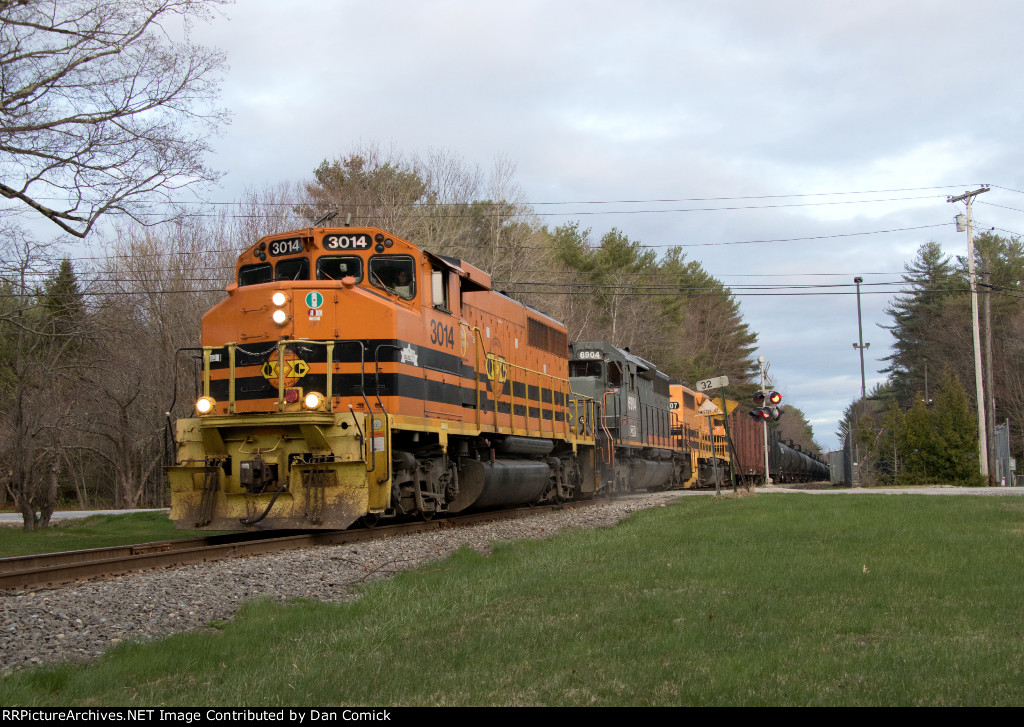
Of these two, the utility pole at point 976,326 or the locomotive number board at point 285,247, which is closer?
the locomotive number board at point 285,247

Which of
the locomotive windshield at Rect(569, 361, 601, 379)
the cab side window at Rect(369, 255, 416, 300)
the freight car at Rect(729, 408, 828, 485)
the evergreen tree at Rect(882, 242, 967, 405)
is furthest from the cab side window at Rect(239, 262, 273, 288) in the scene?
the evergreen tree at Rect(882, 242, 967, 405)

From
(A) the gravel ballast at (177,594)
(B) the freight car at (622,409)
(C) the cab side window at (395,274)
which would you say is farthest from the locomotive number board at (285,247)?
(B) the freight car at (622,409)

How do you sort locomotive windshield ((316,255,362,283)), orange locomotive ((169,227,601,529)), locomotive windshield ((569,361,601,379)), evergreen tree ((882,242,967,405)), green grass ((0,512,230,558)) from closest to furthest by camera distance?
orange locomotive ((169,227,601,529))
locomotive windshield ((316,255,362,283))
green grass ((0,512,230,558))
locomotive windshield ((569,361,601,379))
evergreen tree ((882,242,967,405))

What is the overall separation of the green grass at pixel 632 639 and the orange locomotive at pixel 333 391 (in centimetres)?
259

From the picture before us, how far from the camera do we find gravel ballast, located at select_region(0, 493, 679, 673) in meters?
6.20

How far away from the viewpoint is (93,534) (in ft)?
57.6

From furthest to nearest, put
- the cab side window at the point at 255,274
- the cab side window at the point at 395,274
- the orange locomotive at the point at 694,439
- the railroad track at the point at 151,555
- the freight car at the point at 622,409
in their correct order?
the orange locomotive at the point at 694,439 < the freight car at the point at 622,409 < the cab side window at the point at 255,274 < the cab side window at the point at 395,274 < the railroad track at the point at 151,555

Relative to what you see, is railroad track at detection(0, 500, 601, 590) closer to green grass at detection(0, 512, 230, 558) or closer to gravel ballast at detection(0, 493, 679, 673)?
gravel ballast at detection(0, 493, 679, 673)

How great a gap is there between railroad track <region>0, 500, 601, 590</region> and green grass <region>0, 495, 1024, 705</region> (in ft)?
8.59

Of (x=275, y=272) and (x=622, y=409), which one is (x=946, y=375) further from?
(x=275, y=272)

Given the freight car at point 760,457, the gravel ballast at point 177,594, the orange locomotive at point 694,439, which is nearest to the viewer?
the gravel ballast at point 177,594

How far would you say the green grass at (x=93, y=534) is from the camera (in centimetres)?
1474

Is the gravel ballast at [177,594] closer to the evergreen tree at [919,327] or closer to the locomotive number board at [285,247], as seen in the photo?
the locomotive number board at [285,247]

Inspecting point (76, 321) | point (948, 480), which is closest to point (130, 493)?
point (76, 321)
